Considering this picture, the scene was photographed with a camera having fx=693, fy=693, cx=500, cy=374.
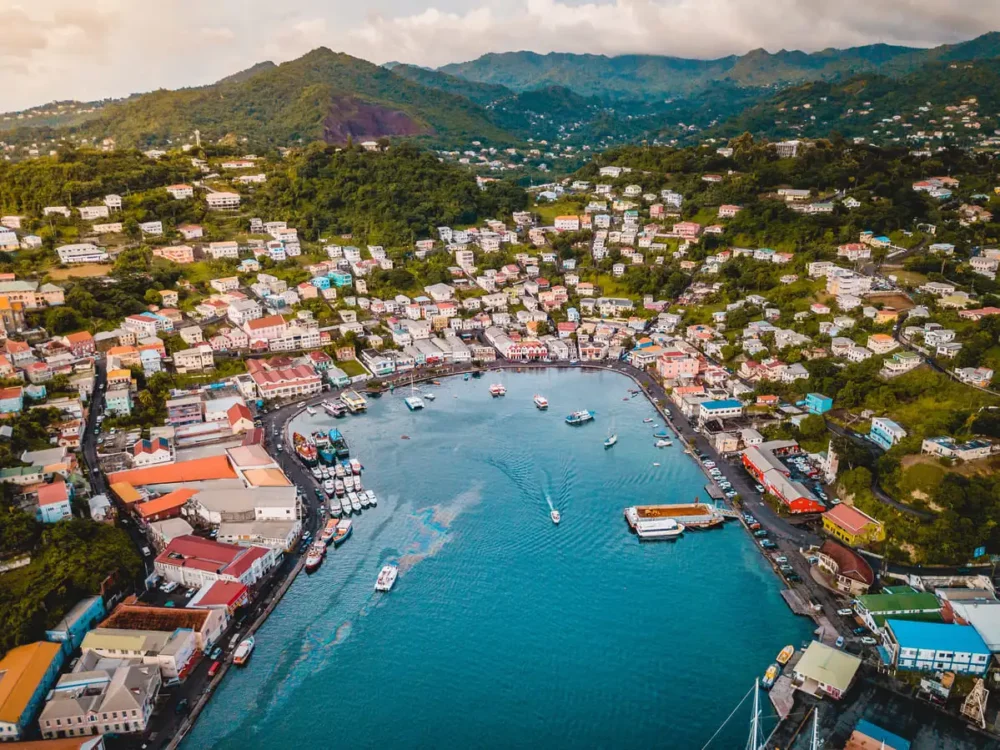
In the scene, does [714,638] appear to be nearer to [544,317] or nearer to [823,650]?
[823,650]

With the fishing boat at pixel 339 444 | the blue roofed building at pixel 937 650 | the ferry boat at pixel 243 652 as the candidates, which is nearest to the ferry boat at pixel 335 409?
the fishing boat at pixel 339 444

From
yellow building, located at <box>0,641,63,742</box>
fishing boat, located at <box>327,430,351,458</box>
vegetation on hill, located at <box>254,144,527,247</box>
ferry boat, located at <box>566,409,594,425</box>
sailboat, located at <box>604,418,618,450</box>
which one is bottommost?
sailboat, located at <box>604,418,618,450</box>

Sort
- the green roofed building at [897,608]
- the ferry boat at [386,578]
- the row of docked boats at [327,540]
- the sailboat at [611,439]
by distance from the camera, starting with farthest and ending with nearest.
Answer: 1. the sailboat at [611,439]
2. the row of docked boats at [327,540]
3. the ferry boat at [386,578]
4. the green roofed building at [897,608]

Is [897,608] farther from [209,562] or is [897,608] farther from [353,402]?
[353,402]

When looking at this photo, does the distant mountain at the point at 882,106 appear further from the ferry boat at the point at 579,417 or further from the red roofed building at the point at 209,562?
the red roofed building at the point at 209,562

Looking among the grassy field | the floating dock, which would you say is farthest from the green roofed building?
the grassy field

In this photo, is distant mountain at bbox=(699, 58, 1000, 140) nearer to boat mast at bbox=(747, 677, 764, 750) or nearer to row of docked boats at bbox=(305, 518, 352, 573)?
row of docked boats at bbox=(305, 518, 352, 573)

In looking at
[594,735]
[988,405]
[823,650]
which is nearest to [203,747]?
[594,735]
